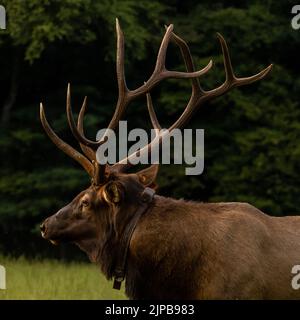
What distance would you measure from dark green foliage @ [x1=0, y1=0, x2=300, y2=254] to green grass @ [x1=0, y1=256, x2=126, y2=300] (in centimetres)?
430

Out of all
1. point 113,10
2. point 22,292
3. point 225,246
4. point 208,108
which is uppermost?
point 113,10

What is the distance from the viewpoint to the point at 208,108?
57.8 feet

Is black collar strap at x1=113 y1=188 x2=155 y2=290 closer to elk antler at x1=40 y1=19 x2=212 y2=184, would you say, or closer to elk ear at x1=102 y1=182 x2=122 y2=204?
elk ear at x1=102 y1=182 x2=122 y2=204

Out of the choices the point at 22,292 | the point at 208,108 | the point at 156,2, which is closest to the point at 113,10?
the point at 156,2

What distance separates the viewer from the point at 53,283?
31.1 feet

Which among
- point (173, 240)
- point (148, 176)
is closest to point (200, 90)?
point (148, 176)

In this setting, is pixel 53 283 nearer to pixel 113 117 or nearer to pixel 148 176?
pixel 113 117

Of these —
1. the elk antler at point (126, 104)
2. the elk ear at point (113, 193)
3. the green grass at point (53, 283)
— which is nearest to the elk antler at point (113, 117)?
the elk antler at point (126, 104)

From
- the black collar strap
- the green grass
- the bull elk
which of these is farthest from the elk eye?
the green grass

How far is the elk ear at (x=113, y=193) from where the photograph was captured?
615cm

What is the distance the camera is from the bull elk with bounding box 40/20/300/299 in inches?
234

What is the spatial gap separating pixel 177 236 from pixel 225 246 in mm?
302

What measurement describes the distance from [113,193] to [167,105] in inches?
421
